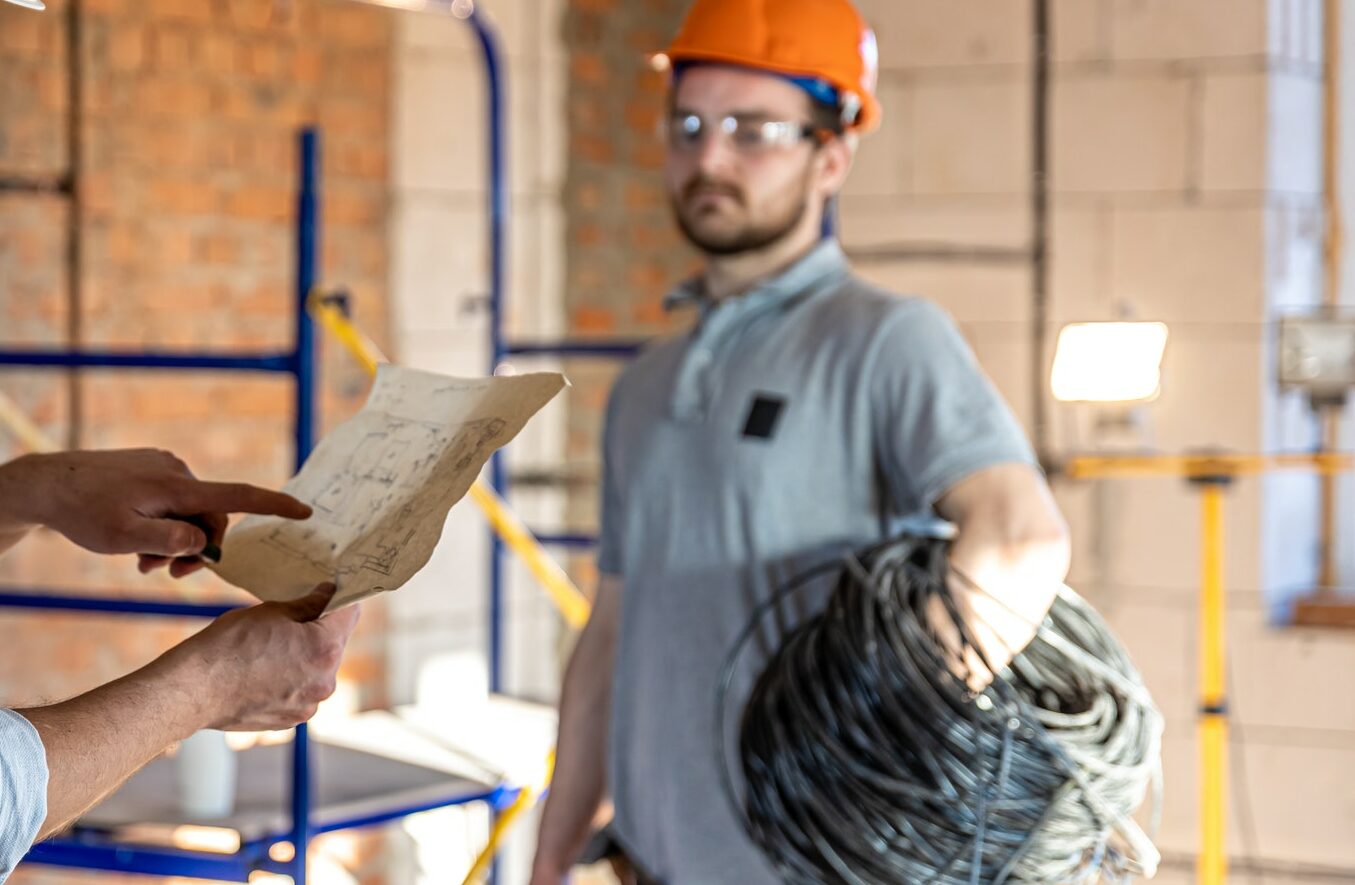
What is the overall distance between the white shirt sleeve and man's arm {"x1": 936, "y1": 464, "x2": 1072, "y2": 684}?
0.96 meters

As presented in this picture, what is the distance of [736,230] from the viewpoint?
6.59 feet

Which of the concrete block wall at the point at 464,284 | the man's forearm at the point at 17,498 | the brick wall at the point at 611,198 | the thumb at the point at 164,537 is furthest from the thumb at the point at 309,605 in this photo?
the brick wall at the point at 611,198

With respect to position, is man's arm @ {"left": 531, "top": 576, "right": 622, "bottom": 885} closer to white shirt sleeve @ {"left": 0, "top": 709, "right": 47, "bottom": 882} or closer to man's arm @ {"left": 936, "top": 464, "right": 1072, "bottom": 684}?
man's arm @ {"left": 936, "top": 464, "right": 1072, "bottom": 684}

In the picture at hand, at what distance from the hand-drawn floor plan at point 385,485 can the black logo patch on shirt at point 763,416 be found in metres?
0.67

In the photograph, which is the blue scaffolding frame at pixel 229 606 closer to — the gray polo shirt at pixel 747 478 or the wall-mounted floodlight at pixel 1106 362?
the gray polo shirt at pixel 747 478

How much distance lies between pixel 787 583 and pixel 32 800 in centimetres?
100

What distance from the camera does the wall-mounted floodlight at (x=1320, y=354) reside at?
3359 millimetres

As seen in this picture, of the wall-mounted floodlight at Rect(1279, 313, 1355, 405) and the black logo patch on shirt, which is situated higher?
the wall-mounted floodlight at Rect(1279, 313, 1355, 405)

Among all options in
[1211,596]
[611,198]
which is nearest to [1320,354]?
[1211,596]

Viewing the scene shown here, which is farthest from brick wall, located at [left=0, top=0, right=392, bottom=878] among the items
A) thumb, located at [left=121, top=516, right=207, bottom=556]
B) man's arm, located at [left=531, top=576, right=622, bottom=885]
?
thumb, located at [left=121, top=516, right=207, bottom=556]

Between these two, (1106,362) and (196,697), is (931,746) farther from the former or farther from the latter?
(1106,362)

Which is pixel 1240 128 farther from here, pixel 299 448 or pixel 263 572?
pixel 263 572

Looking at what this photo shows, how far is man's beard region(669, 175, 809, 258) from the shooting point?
2008 millimetres

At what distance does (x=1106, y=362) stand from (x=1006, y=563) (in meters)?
1.68
